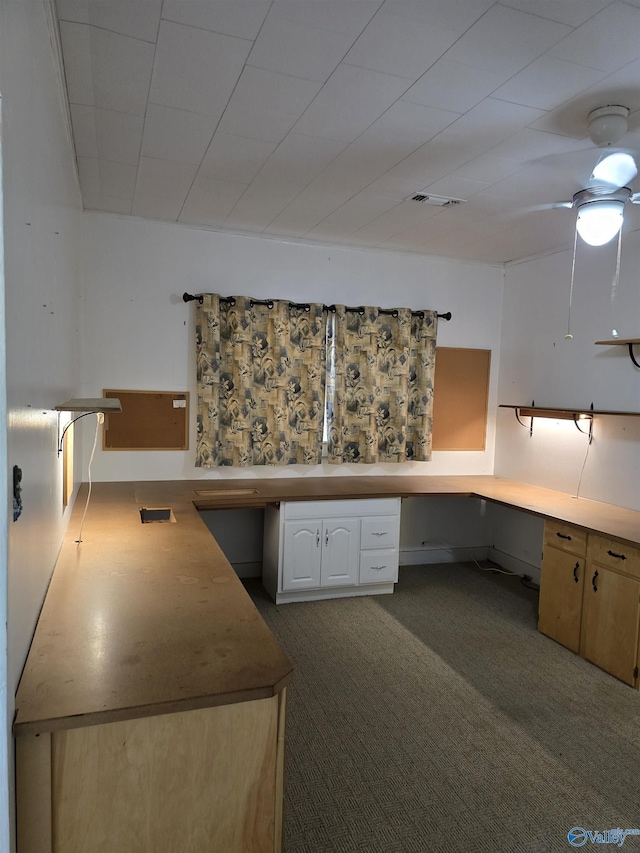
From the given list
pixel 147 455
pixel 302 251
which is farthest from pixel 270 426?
pixel 302 251

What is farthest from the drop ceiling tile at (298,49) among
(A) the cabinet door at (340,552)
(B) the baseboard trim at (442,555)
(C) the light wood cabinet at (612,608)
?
(B) the baseboard trim at (442,555)

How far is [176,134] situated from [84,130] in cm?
42

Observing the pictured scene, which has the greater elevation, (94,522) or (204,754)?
(94,522)

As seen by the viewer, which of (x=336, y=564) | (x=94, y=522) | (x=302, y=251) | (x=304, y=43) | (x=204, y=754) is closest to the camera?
(x=204, y=754)

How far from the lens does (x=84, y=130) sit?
2541 millimetres

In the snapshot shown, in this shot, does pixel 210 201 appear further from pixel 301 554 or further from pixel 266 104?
pixel 301 554

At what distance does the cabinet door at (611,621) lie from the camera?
2.93m

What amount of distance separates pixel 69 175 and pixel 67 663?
2178 millimetres

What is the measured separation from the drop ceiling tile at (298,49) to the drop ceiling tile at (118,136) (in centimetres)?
76

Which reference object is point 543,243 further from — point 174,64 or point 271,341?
point 174,64

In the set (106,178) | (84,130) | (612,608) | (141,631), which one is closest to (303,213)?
(106,178)

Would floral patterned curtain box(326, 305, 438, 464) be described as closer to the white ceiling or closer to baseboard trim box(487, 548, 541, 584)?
the white ceiling

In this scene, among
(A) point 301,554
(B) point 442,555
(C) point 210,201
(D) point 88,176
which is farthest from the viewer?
(B) point 442,555

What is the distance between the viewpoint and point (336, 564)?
4.01m
